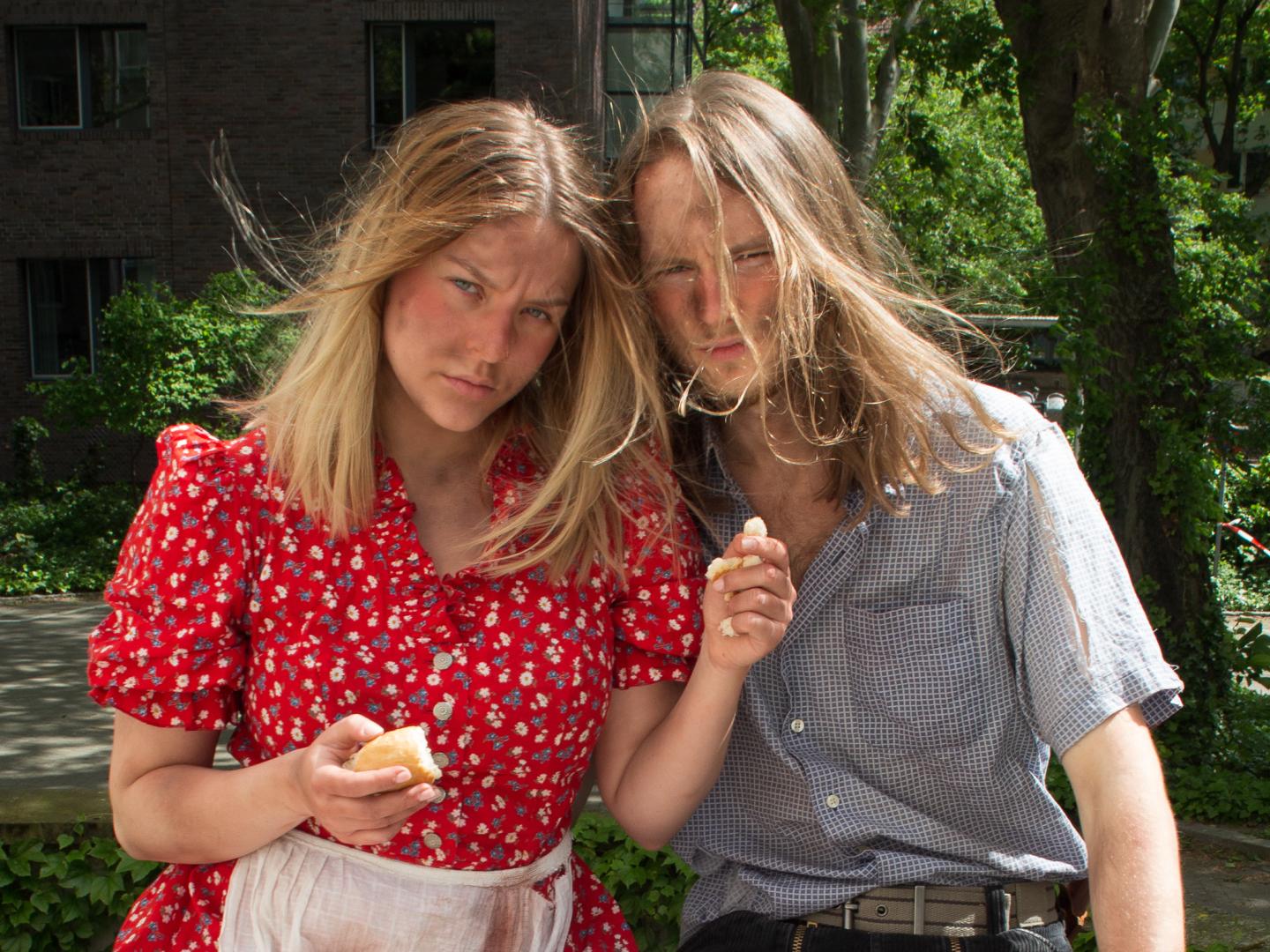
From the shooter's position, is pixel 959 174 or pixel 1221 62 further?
pixel 959 174

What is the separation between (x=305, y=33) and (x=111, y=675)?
15942 millimetres

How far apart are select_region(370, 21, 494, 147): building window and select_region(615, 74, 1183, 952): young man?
1504cm

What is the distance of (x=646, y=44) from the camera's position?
17141 mm

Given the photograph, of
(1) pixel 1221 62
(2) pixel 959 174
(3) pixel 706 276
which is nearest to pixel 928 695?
(3) pixel 706 276

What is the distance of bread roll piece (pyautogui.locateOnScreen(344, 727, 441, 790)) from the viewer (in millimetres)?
1761

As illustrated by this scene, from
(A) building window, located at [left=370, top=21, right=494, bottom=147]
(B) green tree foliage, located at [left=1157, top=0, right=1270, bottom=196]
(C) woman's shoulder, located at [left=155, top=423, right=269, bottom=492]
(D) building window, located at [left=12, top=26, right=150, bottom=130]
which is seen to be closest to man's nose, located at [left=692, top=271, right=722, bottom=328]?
(C) woman's shoulder, located at [left=155, top=423, right=269, bottom=492]

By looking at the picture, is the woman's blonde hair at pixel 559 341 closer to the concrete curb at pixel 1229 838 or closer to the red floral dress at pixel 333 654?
the red floral dress at pixel 333 654

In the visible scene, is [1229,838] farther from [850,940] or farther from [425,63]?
[425,63]

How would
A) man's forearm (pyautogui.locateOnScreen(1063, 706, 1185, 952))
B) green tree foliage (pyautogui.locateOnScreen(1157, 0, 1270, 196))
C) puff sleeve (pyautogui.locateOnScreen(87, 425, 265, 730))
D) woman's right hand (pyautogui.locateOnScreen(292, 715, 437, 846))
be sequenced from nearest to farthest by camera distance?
1. woman's right hand (pyautogui.locateOnScreen(292, 715, 437, 846))
2. man's forearm (pyautogui.locateOnScreen(1063, 706, 1185, 952))
3. puff sleeve (pyautogui.locateOnScreen(87, 425, 265, 730))
4. green tree foliage (pyautogui.locateOnScreen(1157, 0, 1270, 196))

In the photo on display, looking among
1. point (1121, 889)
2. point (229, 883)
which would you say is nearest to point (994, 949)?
point (1121, 889)

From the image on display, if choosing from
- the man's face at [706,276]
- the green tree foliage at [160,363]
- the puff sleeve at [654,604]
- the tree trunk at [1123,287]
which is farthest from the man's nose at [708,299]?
the green tree foliage at [160,363]

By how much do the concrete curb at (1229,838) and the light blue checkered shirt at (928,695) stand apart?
3923 millimetres

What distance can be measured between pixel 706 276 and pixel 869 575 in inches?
22.6

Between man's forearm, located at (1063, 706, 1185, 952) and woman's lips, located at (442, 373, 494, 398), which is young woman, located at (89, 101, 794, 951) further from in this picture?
man's forearm, located at (1063, 706, 1185, 952)
